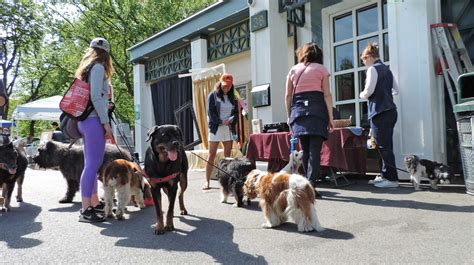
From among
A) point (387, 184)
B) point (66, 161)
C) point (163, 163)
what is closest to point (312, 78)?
point (387, 184)

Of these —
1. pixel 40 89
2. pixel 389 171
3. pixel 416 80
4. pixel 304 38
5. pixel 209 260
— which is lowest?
pixel 209 260

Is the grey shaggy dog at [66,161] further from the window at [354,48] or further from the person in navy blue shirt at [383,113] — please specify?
the window at [354,48]

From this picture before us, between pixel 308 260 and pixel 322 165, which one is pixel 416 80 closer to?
pixel 322 165

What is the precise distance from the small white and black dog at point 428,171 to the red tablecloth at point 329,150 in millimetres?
765

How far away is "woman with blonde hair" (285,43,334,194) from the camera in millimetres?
4953

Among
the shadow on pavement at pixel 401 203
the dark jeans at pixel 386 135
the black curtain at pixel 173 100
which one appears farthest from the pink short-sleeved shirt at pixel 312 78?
the black curtain at pixel 173 100

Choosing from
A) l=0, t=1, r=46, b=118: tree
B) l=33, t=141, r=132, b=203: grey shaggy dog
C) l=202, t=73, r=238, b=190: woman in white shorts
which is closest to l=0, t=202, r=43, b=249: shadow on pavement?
l=33, t=141, r=132, b=203: grey shaggy dog

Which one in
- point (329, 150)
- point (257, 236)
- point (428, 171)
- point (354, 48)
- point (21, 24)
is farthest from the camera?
point (21, 24)

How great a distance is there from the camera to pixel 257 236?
3584 mm

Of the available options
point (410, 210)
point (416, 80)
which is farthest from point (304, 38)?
point (410, 210)

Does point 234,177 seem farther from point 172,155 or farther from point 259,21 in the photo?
point 259,21

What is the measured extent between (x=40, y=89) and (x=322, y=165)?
3484 cm

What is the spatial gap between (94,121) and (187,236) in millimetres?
1667

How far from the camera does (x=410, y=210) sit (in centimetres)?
431
